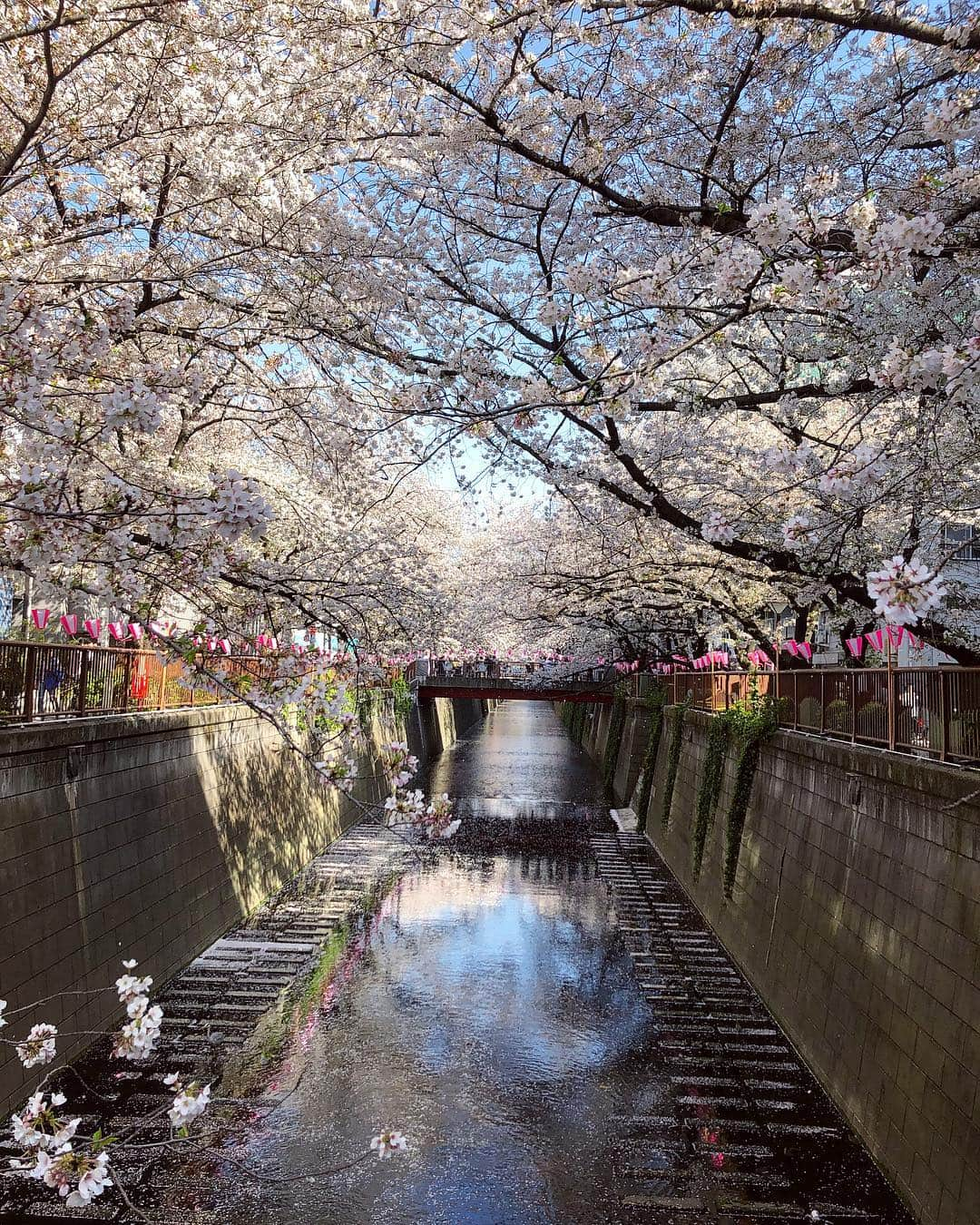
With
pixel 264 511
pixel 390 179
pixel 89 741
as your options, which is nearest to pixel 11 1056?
pixel 89 741

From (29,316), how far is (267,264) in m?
3.05

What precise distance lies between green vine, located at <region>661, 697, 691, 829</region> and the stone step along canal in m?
5.10

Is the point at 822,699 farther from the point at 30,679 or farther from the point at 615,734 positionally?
the point at 615,734

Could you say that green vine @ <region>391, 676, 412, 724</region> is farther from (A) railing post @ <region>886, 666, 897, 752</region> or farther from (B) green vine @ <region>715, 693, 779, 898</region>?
(A) railing post @ <region>886, 666, 897, 752</region>

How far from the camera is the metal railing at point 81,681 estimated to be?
999 cm

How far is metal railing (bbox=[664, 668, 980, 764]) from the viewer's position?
827 centimetres

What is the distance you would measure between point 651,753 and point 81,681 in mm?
21256

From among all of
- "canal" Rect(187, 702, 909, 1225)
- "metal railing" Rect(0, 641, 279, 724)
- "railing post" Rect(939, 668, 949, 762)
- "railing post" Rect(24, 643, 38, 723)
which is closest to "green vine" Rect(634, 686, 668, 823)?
"canal" Rect(187, 702, 909, 1225)

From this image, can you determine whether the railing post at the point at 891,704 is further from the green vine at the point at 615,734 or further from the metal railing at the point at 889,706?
the green vine at the point at 615,734

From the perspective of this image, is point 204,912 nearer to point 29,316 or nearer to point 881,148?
point 29,316

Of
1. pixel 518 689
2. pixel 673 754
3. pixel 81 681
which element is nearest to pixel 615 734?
pixel 518 689

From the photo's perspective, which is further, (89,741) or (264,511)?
(89,741)

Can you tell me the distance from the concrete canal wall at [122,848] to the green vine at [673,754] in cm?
1011

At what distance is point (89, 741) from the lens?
37.7 ft
